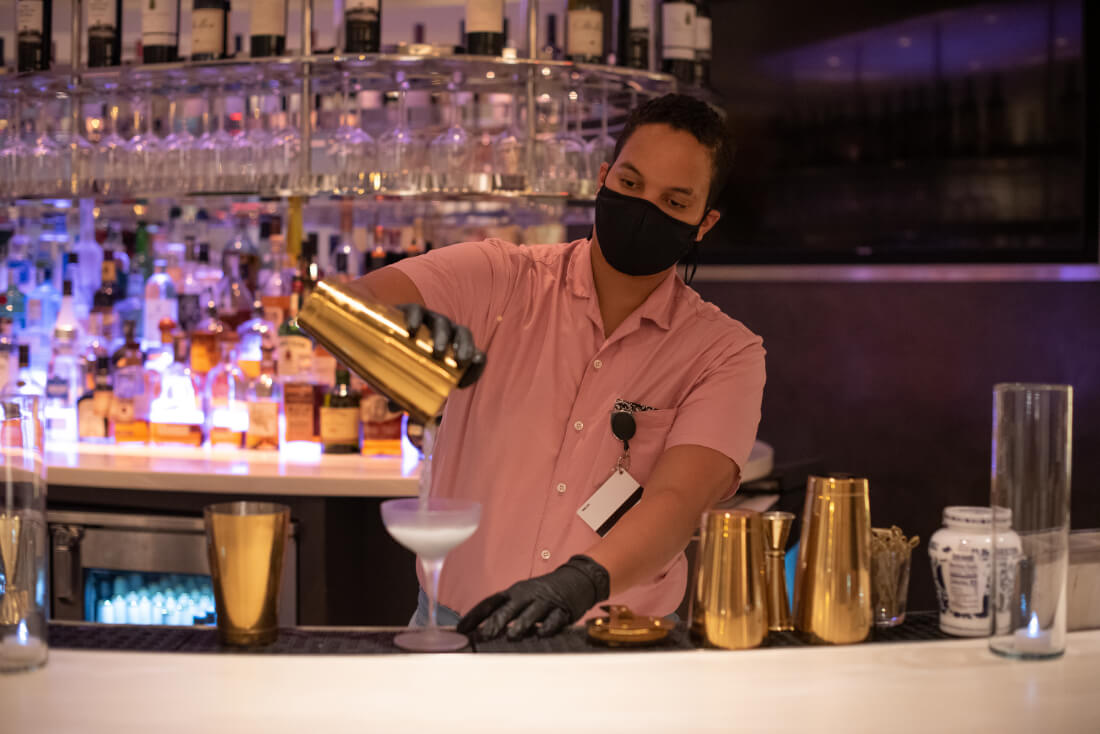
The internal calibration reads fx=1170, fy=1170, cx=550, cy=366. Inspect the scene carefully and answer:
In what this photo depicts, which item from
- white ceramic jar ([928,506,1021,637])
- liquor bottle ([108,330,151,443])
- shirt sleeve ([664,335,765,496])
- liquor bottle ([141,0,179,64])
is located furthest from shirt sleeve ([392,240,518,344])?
liquor bottle ([108,330,151,443])

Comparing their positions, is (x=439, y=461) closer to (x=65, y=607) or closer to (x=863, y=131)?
(x=65, y=607)

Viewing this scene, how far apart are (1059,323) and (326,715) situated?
357cm

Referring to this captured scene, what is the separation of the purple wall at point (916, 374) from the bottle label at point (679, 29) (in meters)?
1.43

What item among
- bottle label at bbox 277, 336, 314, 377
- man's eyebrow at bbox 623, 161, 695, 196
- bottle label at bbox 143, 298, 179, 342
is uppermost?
man's eyebrow at bbox 623, 161, 695, 196

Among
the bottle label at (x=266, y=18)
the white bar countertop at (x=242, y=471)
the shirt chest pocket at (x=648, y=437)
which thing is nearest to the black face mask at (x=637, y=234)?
the shirt chest pocket at (x=648, y=437)

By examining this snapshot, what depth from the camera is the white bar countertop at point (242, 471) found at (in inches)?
109

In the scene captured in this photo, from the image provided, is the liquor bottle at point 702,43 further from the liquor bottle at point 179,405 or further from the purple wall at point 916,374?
the liquor bottle at point 179,405

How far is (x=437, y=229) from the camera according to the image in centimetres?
378

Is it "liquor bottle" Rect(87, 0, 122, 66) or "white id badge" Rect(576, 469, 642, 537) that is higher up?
"liquor bottle" Rect(87, 0, 122, 66)

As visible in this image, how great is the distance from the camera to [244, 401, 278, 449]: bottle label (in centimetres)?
328

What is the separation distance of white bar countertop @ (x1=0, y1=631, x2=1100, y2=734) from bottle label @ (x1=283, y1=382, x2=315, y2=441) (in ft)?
6.31

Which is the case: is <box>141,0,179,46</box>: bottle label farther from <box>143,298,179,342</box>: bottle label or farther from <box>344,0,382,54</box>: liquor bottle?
<box>143,298,179,342</box>: bottle label

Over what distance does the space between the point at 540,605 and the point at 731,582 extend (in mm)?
228

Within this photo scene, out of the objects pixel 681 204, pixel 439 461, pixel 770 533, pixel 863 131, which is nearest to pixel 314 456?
pixel 439 461
